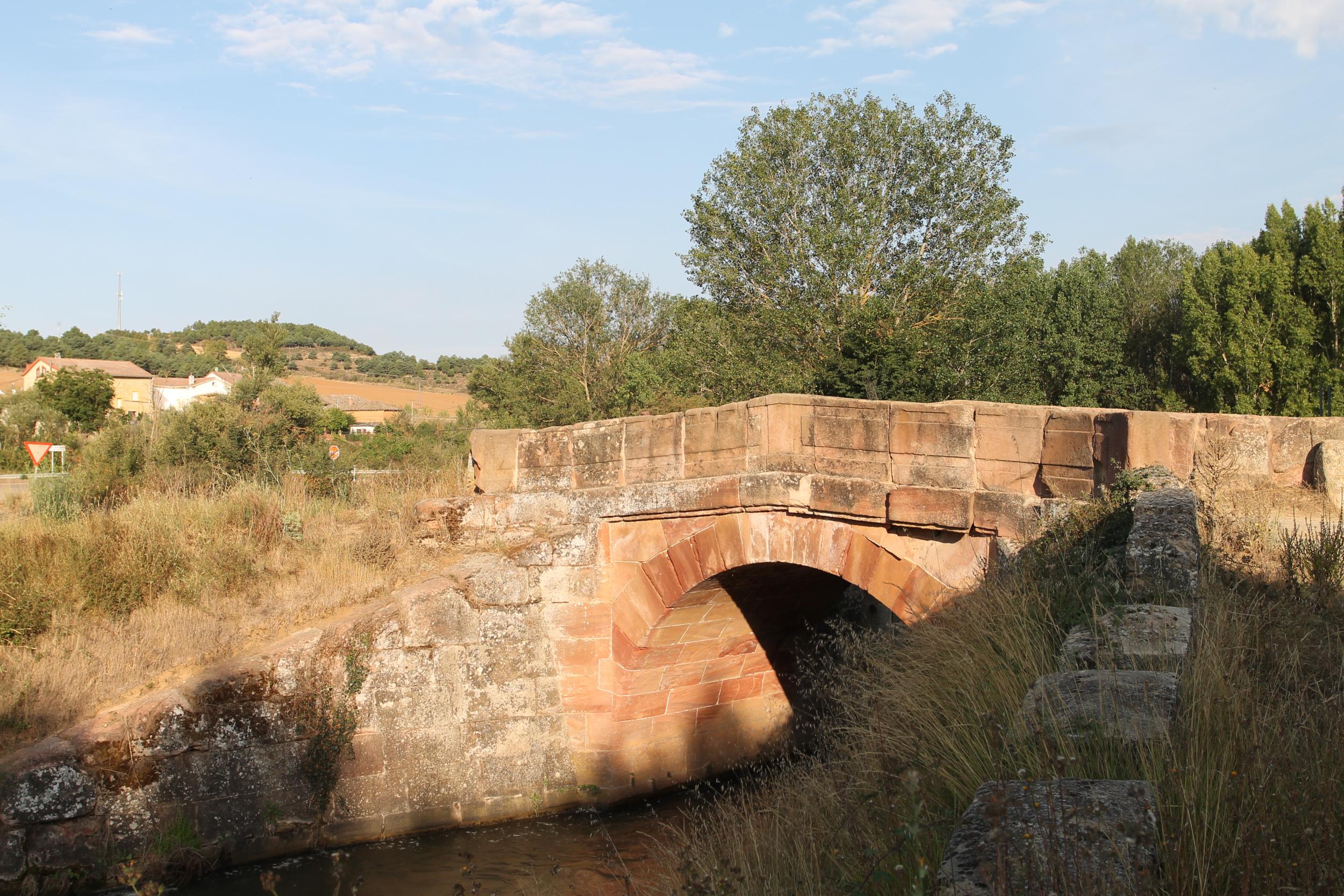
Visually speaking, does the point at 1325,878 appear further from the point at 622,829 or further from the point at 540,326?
the point at 540,326

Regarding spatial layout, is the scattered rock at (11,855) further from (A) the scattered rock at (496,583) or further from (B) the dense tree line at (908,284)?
(B) the dense tree line at (908,284)

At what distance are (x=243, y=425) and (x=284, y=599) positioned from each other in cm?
625

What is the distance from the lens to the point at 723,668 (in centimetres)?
993

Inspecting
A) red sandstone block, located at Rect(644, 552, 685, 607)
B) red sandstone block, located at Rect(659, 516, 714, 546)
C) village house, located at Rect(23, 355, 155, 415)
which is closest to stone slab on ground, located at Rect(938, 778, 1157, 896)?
red sandstone block, located at Rect(659, 516, 714, 546)

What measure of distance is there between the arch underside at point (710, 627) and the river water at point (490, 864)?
0.62 meters

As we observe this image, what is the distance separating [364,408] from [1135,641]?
5009 centimetres

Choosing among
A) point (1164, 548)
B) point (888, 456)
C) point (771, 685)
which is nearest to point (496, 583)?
point (771, 685)

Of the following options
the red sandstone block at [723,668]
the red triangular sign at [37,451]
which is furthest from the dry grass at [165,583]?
the red triangular sign at [37,451]

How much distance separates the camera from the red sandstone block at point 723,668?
9.77 m

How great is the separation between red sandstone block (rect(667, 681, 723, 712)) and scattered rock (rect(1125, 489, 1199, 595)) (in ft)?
18.1

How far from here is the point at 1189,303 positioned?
2278 centimetres

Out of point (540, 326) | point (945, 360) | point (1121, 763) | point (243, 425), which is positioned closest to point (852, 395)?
point (945, 360)

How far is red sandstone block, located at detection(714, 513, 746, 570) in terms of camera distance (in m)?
7.89

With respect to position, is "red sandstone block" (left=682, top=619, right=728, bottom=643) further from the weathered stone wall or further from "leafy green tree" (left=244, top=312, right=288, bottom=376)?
"leafy green tree" (left=244, top=312, right=288, bottom=376)
